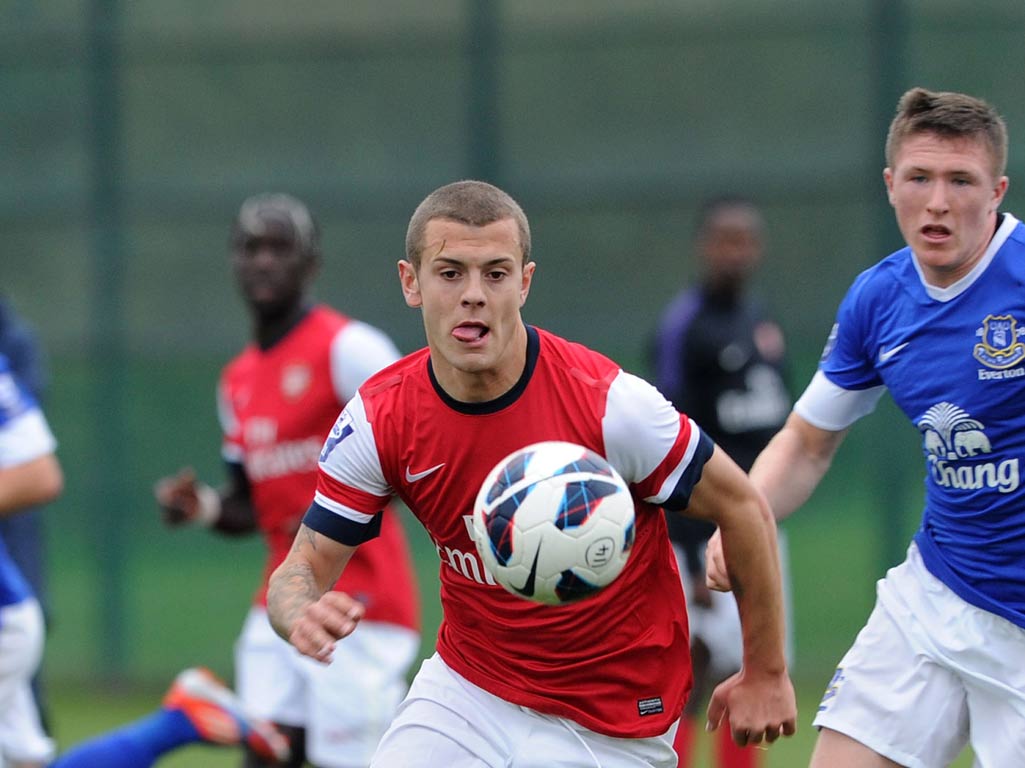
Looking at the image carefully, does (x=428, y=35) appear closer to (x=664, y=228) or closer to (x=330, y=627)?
(x=664, y=228)

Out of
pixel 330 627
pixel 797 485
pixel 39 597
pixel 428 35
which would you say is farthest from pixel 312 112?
pixel 330 627

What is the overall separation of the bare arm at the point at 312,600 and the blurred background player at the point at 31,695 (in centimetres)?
191

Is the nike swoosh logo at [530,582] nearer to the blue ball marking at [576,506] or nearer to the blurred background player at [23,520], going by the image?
the blue ball marking at [576,506]

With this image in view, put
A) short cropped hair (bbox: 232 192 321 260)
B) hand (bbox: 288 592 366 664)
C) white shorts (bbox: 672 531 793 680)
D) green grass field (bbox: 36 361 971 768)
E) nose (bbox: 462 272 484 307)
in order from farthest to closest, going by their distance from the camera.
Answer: green grass field (bbox: 36 361 971 768) → white shorts (bbox: 672 531 793 680) → short cropped hair (bbox: 232 192 321 260) → nose (bbox: 462 272 484 307) → hand (bbox: 288 592 366 664)

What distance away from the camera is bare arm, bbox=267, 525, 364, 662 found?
11.8ft

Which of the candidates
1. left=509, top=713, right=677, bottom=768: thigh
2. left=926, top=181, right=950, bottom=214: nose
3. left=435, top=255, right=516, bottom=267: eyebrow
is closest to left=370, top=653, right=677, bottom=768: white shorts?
left=509, top=713, right=677, bottom=768: thigh

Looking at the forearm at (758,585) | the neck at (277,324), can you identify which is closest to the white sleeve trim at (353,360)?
the neck at (277,324)

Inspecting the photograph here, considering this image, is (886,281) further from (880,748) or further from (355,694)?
(355,694)

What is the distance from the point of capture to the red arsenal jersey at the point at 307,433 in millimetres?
6172

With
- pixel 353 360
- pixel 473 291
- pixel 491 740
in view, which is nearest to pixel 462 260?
pixel 473 291

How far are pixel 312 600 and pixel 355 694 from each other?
2263 millimetres

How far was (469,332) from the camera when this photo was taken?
3.85m

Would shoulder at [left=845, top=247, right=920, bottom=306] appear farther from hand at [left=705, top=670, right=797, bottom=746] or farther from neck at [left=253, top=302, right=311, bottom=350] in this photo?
neck at [left=253, top=302, right=311, bottom=350]

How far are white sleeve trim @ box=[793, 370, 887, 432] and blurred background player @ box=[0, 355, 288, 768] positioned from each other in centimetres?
249
